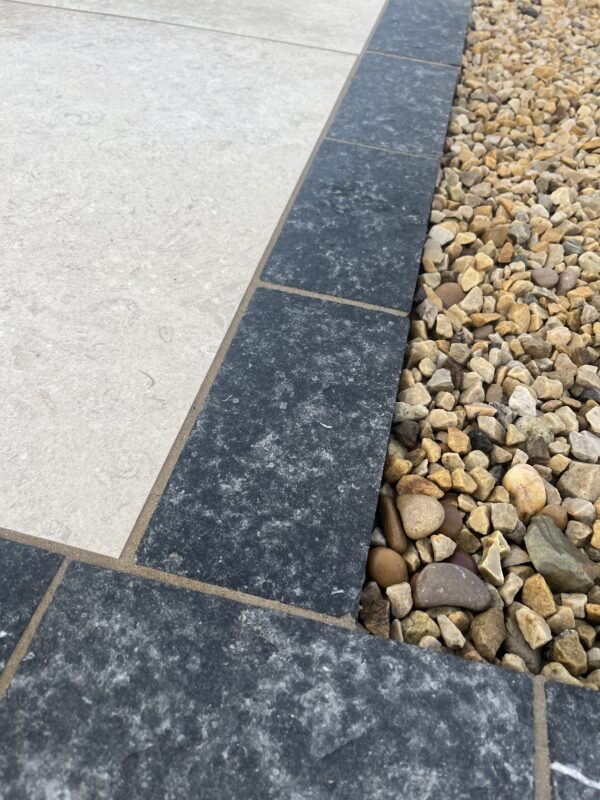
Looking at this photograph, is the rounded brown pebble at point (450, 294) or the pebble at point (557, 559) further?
the rounded brown pebble at point (450, 294)

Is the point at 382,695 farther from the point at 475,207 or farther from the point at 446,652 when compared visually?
the point at 475,207

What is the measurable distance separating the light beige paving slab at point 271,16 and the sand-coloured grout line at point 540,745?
2.57m

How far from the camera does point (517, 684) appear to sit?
1025mm

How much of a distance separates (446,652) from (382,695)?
0.58 feet

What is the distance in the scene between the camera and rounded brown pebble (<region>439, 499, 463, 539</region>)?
1.30 meters

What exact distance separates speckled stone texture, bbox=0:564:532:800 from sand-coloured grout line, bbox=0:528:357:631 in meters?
0.01

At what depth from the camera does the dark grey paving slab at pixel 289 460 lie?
1.13 meters

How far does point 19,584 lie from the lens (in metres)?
1.08

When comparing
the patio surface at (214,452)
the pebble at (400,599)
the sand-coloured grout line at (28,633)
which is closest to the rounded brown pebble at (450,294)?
the patio surface at (214,452)

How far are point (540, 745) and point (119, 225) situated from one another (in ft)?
4.81

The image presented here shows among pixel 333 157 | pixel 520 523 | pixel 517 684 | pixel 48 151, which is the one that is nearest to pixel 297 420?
pixel 520 523

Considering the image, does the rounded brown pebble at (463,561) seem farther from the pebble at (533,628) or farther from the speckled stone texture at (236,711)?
the speckled stone texture at (236,711)

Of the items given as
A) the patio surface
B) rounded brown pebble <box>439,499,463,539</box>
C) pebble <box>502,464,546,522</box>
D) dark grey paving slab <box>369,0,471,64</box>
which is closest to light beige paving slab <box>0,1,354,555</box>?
the patio surface

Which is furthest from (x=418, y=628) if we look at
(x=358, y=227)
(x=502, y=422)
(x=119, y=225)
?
(x=119, y=225)
